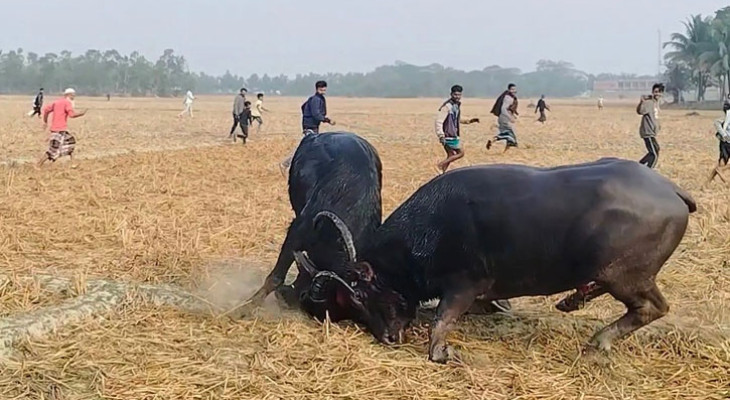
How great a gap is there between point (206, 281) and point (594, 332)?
11.0ft

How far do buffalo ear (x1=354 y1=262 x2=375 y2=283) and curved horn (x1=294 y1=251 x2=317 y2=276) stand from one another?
0.37 m

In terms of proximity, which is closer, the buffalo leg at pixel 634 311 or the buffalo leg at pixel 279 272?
the buffalo leg at pixel 634 311

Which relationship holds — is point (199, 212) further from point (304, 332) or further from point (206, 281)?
point (304, 332)

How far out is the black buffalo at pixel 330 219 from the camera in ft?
19.7

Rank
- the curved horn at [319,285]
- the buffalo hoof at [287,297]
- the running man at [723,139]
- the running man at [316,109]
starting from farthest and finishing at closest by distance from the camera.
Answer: the running man at [316,109] → the running man at [723,139] → the buffalo hoof at [287,297] → the curved horn at [319,285]

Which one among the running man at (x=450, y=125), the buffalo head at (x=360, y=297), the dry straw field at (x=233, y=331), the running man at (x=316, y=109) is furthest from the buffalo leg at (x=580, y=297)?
the running man at (x=316, y=109)

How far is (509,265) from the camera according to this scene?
5.35 m

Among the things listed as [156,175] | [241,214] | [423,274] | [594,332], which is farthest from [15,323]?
[156,175]

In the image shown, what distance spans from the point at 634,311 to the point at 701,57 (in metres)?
72.6

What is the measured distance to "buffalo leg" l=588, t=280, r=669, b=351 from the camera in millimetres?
5262

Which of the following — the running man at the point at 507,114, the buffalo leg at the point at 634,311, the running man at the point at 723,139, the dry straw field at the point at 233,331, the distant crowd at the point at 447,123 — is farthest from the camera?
the running man at the point at 507,114

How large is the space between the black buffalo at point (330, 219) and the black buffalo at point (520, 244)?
337mm

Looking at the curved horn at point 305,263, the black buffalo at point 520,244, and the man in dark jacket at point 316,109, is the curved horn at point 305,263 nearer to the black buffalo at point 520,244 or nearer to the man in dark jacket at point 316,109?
the black buffalo at point 520,244

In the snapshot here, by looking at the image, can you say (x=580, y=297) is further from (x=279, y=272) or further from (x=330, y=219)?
(x=279, y=272)
